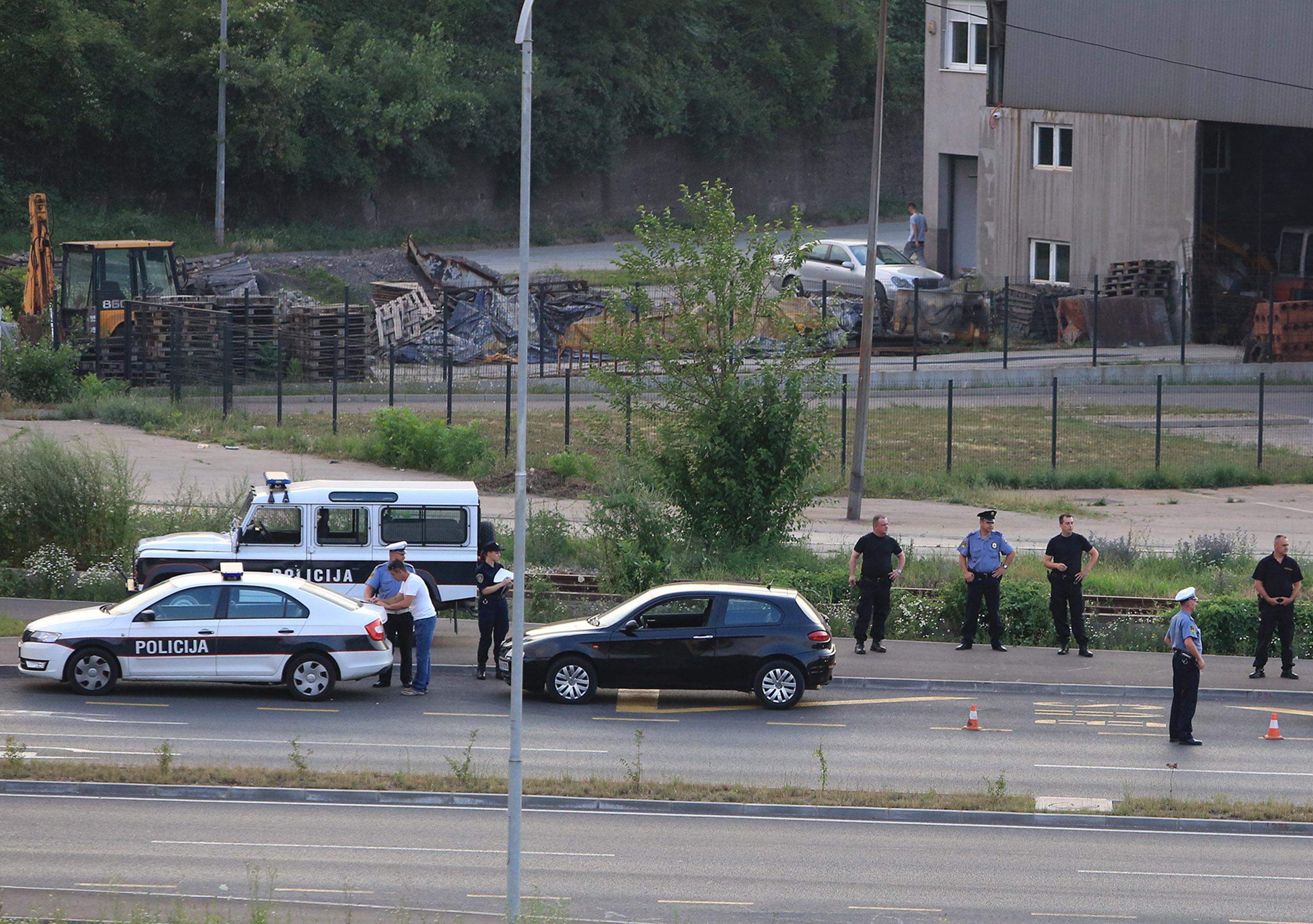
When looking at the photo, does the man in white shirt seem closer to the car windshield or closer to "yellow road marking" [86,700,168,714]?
the car windshield

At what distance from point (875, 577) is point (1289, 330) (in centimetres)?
2377

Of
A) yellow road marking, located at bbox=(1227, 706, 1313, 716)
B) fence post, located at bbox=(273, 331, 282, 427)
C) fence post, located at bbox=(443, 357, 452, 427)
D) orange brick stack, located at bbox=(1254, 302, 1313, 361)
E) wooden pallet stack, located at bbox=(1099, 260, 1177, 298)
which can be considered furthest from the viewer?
wooden pallet stack, located at bbox=(1099, 260, 1177, 298)

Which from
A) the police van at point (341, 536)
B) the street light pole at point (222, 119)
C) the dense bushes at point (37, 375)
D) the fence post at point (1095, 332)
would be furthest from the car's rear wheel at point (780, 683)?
the street light pole at point (222, 119)

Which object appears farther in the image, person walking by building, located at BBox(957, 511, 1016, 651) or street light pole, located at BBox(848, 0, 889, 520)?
street light pole, located at BBox(848, 0, 889, 520)

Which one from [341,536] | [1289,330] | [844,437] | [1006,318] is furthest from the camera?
[1289,330]

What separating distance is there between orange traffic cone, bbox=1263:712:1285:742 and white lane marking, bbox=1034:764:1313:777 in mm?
1147

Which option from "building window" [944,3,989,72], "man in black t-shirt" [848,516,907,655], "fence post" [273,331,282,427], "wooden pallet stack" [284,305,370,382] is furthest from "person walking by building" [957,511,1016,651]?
"building window" [944,3,989,72]

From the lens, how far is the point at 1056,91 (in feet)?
136

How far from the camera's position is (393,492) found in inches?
780

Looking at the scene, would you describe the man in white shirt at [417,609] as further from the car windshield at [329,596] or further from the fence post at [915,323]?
the fence post at [915,323]

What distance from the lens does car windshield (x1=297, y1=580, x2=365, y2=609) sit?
17.8 m

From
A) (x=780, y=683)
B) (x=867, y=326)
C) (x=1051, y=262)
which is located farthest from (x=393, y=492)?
(x=1051, y=262)

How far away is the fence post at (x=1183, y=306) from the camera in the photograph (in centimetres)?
3741

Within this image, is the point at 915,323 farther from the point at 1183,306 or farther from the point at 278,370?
the point at 278,370
